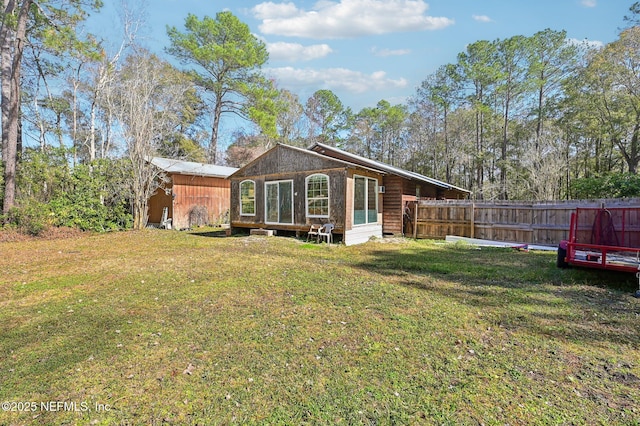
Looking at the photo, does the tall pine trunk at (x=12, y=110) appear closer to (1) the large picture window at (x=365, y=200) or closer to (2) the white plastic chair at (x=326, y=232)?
(2) the white plastic chair at (x=326, y=232)

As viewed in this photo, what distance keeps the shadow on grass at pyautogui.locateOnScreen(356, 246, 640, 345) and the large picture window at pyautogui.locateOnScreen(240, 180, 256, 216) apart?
6.84 metres

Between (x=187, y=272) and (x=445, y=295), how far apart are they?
502 cm

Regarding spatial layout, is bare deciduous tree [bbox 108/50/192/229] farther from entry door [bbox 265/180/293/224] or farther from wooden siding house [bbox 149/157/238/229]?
entry door [bbox 265/180/293/224]

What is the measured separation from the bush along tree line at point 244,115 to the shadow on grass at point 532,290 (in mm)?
9715

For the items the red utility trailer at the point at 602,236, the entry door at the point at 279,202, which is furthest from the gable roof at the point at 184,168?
the red utility trailer at the point at 602,236

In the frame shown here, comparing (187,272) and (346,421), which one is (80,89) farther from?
(346,421)

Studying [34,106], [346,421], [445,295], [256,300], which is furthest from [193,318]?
[34,106]

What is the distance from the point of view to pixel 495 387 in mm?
2600

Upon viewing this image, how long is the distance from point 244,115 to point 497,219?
65.0ft

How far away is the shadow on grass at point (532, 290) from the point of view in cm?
389

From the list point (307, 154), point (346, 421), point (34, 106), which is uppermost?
point (34, 106)

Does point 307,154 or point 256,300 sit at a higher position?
point 307,154

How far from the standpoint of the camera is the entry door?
40.7 ft

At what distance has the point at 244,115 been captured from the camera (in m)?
24.7
